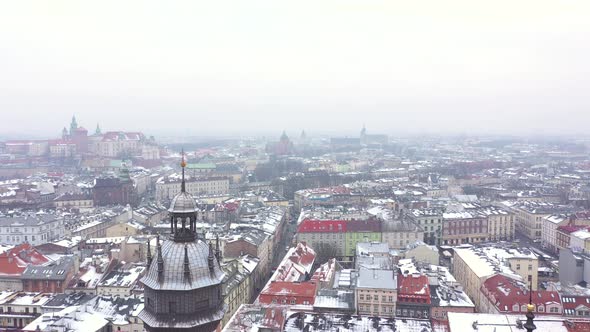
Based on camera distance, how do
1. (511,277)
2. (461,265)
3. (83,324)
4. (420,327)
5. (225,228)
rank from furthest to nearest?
(225,228) → (461,265) → (511,277) → (83,324) → (420,327)

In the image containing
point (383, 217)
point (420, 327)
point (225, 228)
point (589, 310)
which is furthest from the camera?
point (383, 217)

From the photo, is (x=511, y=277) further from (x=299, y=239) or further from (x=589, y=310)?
(x=299, y=239)

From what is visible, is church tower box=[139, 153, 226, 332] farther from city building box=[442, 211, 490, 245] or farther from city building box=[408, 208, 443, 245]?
city building box=[442, 211, 490, 245]

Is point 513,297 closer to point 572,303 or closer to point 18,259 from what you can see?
point 572,303

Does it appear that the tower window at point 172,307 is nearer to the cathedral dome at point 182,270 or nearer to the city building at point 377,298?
the cathedral dome at point 182,270

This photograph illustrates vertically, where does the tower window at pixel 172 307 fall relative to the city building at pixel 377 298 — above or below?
above

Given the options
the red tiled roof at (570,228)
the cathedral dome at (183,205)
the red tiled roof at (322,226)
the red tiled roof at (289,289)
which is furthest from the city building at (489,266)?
the cathedral dome at (183,205)

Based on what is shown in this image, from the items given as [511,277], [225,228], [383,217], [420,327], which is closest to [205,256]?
[420,327]
